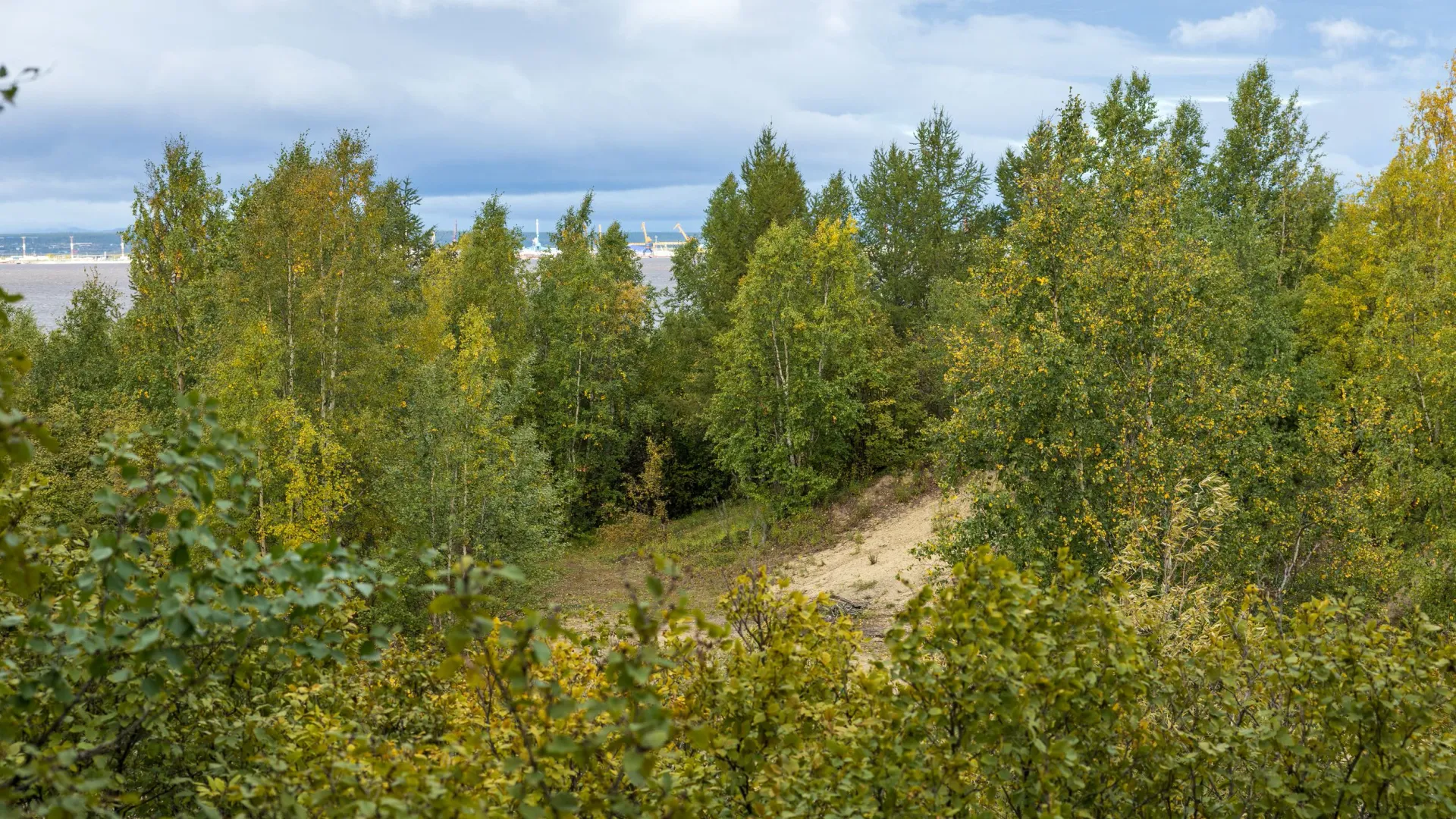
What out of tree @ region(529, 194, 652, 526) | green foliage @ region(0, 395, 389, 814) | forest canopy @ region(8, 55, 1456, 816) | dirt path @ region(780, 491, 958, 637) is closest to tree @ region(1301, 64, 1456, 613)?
forest canopy @ region(8, 55, 1456, 816)

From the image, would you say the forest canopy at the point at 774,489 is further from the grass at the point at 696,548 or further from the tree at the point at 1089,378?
the grass at the point at 696,548

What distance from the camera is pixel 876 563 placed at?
29.8m

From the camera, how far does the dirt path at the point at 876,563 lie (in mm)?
26641

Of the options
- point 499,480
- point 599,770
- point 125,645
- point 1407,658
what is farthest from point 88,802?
point 499,480

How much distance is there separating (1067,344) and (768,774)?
A: 12.9 meters

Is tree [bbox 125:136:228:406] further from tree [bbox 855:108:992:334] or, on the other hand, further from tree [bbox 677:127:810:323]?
tree [bbox 855:108:992:334]

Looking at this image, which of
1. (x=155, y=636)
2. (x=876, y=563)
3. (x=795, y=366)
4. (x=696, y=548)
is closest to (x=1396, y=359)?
(x=876, y=563)

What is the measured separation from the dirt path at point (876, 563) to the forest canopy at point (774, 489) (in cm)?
292

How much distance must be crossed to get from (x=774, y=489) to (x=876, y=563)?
783 centimetres

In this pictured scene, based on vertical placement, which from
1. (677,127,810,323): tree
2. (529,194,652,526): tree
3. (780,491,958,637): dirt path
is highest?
(677,127,810,323): tree

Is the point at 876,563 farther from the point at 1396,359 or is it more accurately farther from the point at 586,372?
the point at 586,372

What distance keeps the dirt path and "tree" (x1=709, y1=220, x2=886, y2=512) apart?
261 cm

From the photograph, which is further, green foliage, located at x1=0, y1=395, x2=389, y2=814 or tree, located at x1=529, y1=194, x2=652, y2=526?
tree, located at x1=529, y1=194, x2=652, y2=526

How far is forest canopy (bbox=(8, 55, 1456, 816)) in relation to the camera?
4055 mm
